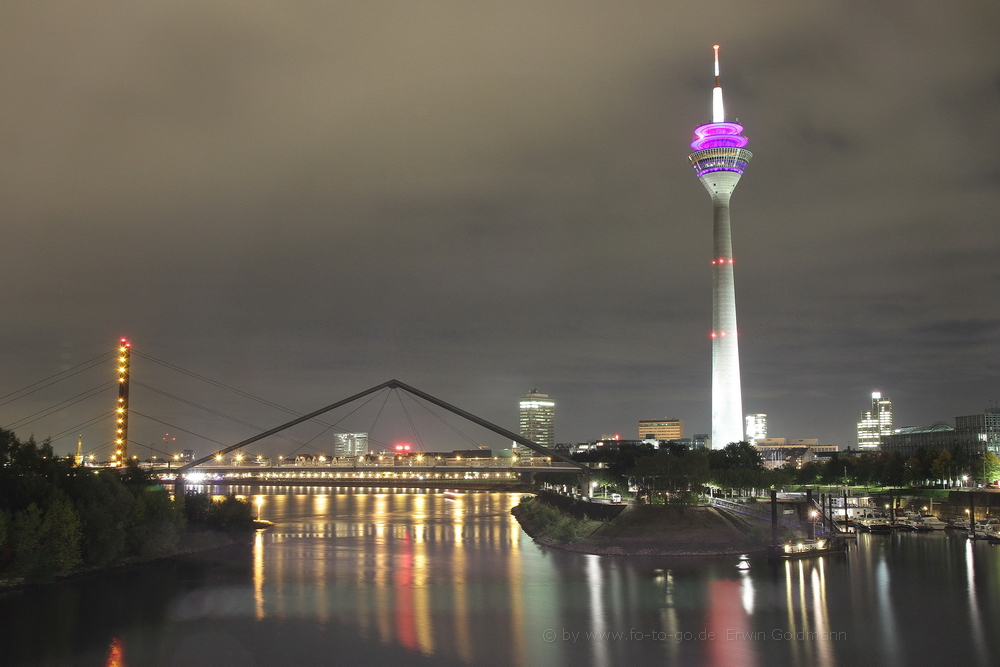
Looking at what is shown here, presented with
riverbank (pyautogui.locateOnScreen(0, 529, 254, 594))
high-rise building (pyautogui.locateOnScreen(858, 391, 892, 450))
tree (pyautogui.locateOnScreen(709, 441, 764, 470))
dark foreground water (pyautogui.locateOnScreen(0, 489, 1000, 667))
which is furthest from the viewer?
high-rise building (pyautogui.locateOnScreen(858, 391, 892, 450))

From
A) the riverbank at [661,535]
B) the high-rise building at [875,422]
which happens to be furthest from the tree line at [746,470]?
the high-rise building at [875,422]

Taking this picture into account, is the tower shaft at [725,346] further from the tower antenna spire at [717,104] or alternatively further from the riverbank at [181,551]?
the riverbank at [181,551]

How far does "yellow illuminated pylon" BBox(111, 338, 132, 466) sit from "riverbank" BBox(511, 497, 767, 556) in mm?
24218

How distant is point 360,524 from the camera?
5019cm

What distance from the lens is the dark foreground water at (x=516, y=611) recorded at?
758 inches

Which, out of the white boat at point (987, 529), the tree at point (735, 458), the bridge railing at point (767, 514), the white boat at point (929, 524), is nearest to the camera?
the bridge railing at point (767, 514)

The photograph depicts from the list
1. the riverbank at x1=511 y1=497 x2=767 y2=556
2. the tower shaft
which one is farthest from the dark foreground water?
the tower shaft

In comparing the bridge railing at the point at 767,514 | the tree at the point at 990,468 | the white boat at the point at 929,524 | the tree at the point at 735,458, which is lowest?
the white boat at the point at 929,524

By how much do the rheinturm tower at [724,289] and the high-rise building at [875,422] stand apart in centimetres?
9044

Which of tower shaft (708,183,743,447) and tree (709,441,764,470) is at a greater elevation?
tower shaft (708,183,743,447)

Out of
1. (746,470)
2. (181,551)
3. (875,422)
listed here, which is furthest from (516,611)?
(875,422)

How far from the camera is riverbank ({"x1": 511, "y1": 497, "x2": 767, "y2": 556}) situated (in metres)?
32.4

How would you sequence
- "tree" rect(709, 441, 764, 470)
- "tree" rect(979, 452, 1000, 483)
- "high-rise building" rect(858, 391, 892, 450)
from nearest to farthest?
"tree" rect(979, 452, 1000, 483), "tree" rect(709, 441, 764, 470), "high-rise building" rect(858, 391, 892, 450)

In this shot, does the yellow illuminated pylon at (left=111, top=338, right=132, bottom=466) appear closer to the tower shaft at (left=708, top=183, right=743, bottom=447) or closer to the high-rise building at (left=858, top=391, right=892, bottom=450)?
the tower shaft at (left=708, top=183, right=743, bottom=447)
